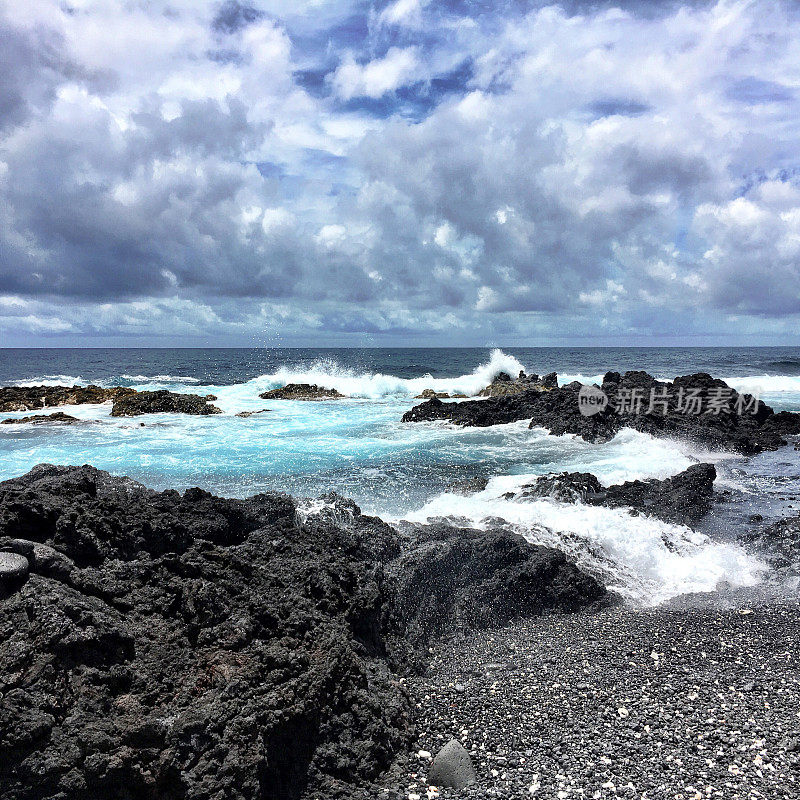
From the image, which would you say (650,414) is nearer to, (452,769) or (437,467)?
(437,467)

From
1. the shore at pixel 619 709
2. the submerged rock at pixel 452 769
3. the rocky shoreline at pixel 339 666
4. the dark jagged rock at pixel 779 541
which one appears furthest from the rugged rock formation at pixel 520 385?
the submerged rock at pixel 452 769

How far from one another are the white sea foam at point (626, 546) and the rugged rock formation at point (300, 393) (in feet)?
80.5

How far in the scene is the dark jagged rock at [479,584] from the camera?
21.5 feet

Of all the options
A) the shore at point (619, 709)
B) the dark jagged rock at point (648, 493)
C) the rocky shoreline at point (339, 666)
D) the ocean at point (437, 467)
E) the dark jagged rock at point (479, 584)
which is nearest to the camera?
the rocky shoreline at point (339, 666)

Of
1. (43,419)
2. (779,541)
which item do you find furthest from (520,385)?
(779,541)

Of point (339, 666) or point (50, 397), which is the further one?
point (50, 397)

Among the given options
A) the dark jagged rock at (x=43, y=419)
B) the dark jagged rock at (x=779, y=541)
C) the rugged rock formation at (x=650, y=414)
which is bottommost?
the dark jagged rock at (x=43, y=419)

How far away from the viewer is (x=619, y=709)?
4855 millimetres

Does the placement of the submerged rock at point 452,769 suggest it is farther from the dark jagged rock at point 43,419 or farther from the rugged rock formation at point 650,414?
the dark jagged rock at point 43,419

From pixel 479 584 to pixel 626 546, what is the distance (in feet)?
9.79

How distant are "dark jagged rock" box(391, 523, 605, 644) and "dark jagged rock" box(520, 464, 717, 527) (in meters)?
4.02

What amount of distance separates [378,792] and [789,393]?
43.6 m

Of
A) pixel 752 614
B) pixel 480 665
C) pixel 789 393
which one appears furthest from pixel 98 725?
pixel 789 393

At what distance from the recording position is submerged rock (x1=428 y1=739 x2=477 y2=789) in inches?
165
